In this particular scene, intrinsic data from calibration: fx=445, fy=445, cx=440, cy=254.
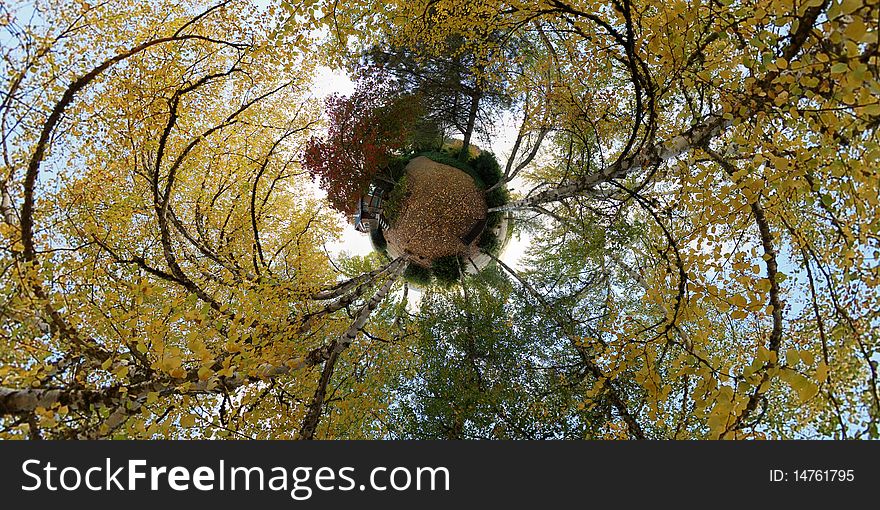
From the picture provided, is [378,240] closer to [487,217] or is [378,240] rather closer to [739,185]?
[487,217]

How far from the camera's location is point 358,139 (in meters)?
6.37

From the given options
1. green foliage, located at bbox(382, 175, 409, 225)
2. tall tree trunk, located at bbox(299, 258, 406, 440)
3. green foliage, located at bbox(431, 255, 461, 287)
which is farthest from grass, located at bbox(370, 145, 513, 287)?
tall tree trunk, located at bbox(299, 258, 406, 440)

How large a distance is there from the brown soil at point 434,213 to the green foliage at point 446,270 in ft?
0.40

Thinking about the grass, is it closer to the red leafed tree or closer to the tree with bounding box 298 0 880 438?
the red leafed tree

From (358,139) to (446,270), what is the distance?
8.74ft

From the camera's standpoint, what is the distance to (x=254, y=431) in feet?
14.3

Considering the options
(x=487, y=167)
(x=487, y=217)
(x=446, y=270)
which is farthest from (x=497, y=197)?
(x=446, y=270)

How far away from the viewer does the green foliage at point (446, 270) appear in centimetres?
754

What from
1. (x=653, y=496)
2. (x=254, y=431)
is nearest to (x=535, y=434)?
(x=653, y=496)

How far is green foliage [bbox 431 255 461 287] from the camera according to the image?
754 cm

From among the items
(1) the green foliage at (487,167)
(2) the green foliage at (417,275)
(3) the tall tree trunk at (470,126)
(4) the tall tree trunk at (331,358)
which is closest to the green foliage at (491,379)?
(2) the green foliage at (417,275)

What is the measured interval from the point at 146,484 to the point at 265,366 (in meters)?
1.48

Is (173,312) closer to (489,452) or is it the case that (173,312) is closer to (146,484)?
(146,484)

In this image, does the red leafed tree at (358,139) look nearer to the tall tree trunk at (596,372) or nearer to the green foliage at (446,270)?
the green foliage at (446,270)
